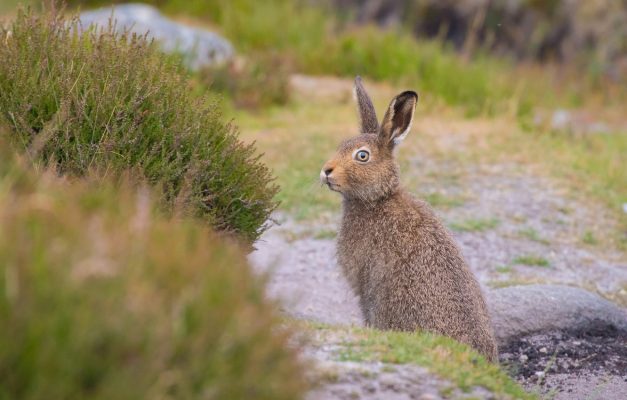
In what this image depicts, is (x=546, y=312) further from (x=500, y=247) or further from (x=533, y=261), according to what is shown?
(x=500, y=247)

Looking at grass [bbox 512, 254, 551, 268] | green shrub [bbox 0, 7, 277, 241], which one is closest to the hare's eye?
green shrub [bbox 0, 7, 277, 241]

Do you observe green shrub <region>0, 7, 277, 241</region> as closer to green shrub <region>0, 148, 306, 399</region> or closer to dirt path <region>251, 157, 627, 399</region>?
dirt path <region>251, 157, 627, 399</region>

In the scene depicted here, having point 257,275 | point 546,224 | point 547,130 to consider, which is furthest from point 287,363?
point 547,130

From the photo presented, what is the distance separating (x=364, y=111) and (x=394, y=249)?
4.42 ft

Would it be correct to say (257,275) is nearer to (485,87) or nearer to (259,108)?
(259,108)

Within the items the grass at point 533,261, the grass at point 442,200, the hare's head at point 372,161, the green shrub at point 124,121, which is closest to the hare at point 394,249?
the hare's head at point 372,161

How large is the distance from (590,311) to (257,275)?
4.44m

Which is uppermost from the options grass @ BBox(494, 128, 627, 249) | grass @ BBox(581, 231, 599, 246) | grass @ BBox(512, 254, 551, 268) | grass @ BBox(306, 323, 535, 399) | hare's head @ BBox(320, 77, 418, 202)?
hare's head @ BBox(320, 77, 418, 202)

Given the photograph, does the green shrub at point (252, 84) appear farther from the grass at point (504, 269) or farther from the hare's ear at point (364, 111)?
the hare's ear at point (364, 111)

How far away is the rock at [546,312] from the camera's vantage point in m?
7.76

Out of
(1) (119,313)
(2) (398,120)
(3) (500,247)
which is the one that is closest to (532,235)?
(3) (500,247)

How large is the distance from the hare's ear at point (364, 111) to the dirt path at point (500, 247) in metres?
1.06

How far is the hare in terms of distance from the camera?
6406mm

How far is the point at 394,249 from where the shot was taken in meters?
6.71
